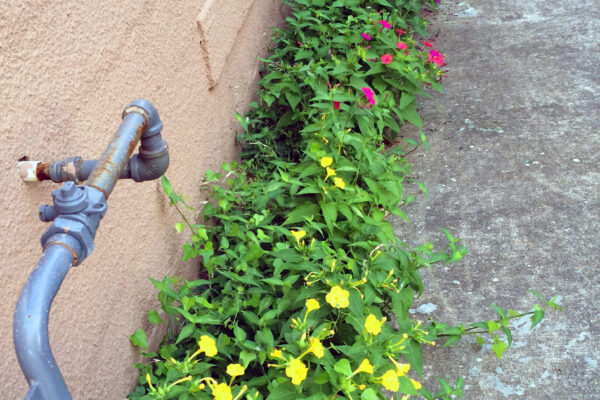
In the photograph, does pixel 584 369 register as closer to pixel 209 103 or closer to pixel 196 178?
pixel 196 178

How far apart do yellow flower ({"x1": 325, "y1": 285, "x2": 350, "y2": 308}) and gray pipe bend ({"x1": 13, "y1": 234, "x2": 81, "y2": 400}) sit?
947 millimetres

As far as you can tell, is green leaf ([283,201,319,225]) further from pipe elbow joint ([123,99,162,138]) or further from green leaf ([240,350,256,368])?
pipe elbow joint ([123,99,162,138])

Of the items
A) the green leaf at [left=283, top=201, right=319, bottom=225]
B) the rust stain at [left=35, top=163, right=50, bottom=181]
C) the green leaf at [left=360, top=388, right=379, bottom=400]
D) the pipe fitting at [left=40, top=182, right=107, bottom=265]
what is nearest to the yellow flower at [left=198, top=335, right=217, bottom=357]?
the green leaf at [left=360, top=388, right=379, bottom=400]

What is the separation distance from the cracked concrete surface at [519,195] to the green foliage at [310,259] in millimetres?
120

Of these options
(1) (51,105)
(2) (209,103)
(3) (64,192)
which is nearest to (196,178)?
(2) (209,103)

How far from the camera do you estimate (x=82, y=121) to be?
1.54 metres

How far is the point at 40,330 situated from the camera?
71cm

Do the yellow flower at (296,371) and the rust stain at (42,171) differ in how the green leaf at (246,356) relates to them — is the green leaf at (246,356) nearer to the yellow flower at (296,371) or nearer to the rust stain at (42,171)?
the yellow flower at (296,371)

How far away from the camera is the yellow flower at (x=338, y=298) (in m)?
1.59

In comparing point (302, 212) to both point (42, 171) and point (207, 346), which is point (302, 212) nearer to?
point (207, 346)

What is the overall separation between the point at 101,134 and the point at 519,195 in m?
2.12

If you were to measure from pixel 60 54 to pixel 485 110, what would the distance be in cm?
271

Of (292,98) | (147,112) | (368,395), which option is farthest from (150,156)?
(292,98)

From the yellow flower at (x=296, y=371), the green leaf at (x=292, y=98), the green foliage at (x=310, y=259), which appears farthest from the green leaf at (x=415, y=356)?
the green leaf at (x=292, y=98)
